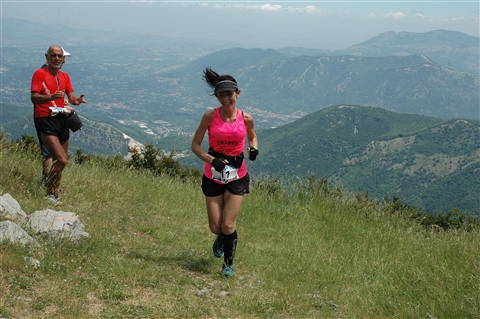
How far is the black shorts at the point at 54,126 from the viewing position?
6418mm

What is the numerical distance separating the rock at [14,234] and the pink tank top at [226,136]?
2.03m

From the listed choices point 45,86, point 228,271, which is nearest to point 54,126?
point 45,86

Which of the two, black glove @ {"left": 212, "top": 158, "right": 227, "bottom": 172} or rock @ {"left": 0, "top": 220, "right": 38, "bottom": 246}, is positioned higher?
black glove @ {"left": 212, "top": 158, "right": 227, "bottom": 172}

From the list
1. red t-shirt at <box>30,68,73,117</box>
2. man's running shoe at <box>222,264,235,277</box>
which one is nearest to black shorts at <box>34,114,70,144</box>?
red t-shirt at <box>30,68,73,117</box>

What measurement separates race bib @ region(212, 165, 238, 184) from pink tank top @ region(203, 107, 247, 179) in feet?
0.21

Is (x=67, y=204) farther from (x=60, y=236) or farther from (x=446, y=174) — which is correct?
(x=446, y=174)

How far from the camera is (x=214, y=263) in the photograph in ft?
18.4

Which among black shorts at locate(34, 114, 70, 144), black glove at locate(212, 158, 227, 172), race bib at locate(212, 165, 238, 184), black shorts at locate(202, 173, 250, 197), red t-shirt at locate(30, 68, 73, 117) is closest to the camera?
black glove at locate(212, 158, 227, 172)

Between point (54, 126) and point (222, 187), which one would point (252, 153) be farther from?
point (54, 126)

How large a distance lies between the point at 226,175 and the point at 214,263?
132cm

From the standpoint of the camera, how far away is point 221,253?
555 cm

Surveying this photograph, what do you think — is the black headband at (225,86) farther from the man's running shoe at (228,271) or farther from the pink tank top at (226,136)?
the man's running shoe at (228,271)

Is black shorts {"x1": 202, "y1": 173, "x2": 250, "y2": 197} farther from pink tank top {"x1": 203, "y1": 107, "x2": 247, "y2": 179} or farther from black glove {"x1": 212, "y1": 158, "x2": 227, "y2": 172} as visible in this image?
black glove {"x1": 212, "y1": 158, "x2": 227, "y2": 172}

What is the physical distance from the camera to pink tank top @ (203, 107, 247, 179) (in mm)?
4984
